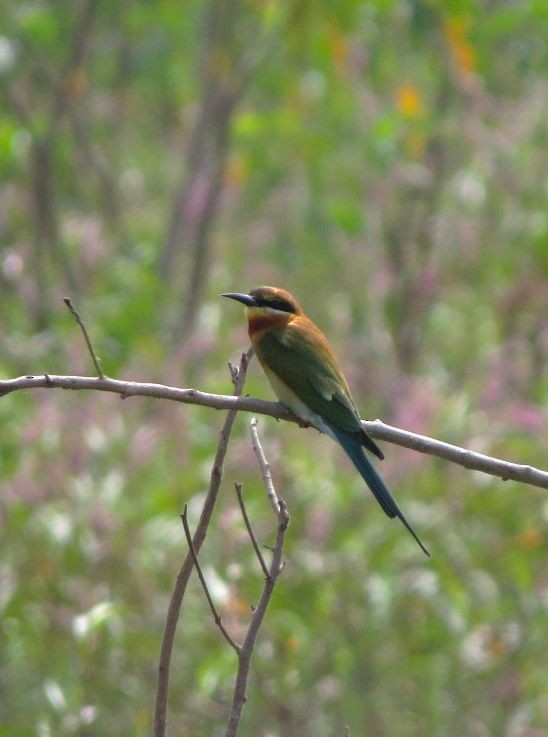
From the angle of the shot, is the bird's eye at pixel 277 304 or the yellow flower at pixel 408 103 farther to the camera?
the yellow flower at pixel 408 103

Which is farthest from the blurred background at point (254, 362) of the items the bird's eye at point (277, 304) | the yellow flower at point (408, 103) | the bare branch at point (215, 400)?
the bare branch at point (215, 400)

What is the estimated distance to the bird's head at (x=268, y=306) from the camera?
11.6 feet

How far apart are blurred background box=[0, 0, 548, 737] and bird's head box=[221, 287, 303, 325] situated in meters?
0.44

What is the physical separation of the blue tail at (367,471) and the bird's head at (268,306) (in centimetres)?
58

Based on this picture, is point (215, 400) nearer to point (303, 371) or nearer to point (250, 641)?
point (250, 641)

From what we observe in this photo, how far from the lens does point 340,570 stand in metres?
3.78

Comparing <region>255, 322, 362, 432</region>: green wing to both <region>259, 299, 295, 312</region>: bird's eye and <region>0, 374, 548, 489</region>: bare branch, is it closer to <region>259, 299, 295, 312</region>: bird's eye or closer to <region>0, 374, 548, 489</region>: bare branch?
Result: <region>259, 299, 295, 312</region>: bird's eye

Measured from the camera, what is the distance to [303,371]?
3338 millimetres

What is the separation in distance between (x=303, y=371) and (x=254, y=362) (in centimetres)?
266

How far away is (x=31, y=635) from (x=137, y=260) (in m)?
2.35

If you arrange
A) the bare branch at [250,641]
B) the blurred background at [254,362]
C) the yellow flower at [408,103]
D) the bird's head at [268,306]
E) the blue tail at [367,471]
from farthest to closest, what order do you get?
1. the yellow flower at [408,103]
2. the blurred background at [254,362]
3. the bird's head at [268,306]
4. the blue tail at [367,471]
5. the bare branch at [250,641]

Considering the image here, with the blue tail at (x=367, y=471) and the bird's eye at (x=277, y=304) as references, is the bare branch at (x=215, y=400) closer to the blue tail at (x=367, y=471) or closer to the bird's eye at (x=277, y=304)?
the blue tail at (x=367, y=471)

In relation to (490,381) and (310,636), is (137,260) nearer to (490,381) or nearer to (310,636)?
(490,381)

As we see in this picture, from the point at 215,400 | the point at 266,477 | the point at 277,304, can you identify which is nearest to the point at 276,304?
Answer: the point at 277,304
